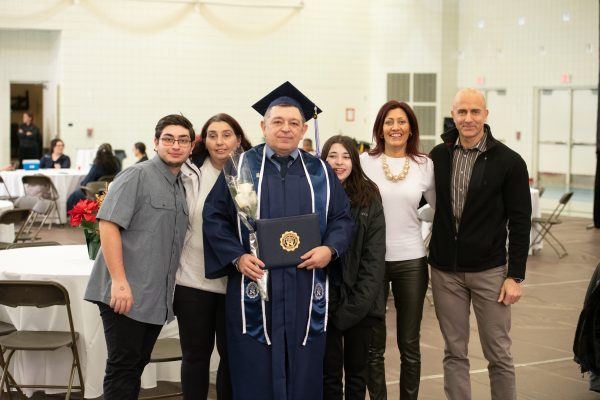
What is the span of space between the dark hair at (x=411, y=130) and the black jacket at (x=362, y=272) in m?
0.40

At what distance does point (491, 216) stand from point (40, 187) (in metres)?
10.3

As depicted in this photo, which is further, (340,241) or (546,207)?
(546,207)

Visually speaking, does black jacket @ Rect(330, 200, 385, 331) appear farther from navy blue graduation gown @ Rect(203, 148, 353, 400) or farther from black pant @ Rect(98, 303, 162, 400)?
black pant @ Rect(98, 303, 162, 400)

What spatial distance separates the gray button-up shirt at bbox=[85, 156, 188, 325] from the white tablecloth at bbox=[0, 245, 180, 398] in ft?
3.53

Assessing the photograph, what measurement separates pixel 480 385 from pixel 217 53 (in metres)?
14.0

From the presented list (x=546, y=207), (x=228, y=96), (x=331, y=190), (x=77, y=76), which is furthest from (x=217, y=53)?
(x=331, y=190)

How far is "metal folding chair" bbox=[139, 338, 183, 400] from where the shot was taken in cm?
468

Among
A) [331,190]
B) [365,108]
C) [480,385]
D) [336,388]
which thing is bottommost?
[480,385]

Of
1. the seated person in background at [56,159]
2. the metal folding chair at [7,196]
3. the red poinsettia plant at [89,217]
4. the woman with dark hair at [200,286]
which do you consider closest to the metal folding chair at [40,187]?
the metal folding chair at [7,196]

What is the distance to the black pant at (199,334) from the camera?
3.94m

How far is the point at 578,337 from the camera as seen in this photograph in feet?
16.7

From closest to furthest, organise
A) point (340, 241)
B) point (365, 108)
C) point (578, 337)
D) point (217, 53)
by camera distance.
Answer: point (340, 241) → point (578, 337) → point (217, 53) → point (365, 108)

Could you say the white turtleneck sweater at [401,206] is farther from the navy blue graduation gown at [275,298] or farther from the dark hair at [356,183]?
the navy blue graduation gown at [275,298]

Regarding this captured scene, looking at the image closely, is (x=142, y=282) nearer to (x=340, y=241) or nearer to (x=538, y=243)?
(x=340, y=241)
